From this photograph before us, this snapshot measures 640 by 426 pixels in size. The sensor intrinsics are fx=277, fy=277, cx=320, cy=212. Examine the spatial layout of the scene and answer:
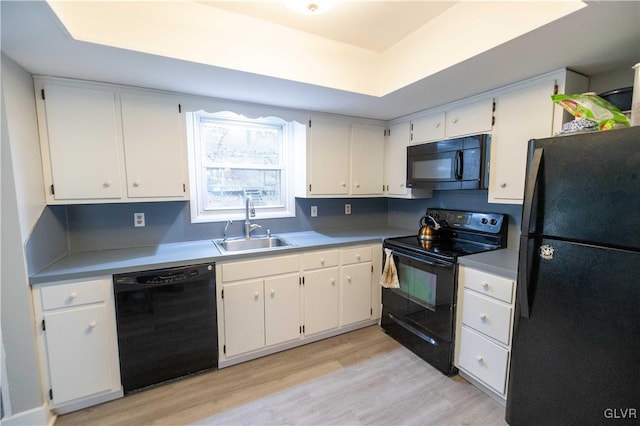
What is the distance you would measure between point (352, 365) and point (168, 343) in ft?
4.47

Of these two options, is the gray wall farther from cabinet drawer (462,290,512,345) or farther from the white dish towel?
cabinet drawer (462,290,512,345)

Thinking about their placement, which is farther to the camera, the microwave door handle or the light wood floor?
the microwave door handle

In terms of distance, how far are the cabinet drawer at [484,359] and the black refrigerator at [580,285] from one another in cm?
23

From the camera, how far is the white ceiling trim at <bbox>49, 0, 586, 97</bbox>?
1.36 metres

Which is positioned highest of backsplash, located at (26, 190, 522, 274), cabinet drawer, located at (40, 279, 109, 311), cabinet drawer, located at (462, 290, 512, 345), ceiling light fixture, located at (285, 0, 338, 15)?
ceiling light fixture, located at (285, 0, 338, 15)

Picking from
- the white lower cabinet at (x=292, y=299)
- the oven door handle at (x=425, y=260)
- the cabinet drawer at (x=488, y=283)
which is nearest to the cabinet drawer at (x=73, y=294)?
the white lower cabinet at (x=292, y=299)

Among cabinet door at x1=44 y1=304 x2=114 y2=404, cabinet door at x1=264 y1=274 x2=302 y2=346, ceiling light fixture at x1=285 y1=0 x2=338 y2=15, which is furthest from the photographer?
cabinet door at x1=264 y1=274 x2=302 y2=346

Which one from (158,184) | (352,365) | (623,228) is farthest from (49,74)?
(623,228)

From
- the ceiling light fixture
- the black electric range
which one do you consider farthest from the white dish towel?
the ceiling light fixture

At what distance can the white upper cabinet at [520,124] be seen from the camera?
1.71m

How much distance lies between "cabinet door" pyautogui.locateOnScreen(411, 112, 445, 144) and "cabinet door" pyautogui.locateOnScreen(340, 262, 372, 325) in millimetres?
1298

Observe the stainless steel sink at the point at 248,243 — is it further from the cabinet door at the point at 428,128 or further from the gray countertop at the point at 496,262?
the cabinet door at the point at 428,128

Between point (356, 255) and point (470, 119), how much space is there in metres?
1.47

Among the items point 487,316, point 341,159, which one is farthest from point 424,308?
point 341,159
